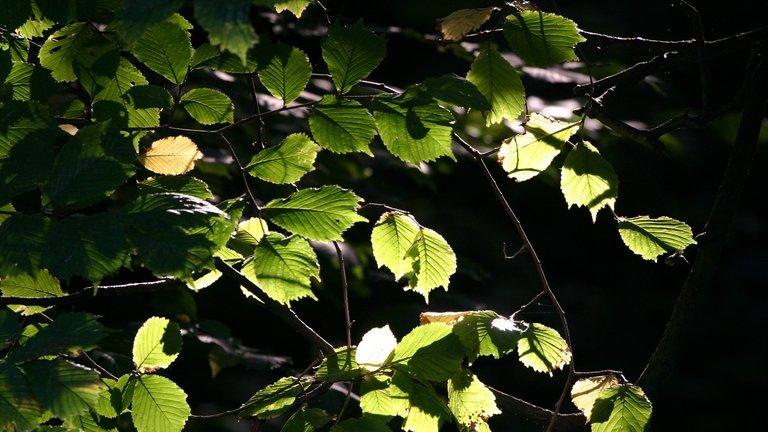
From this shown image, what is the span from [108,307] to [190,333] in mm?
251

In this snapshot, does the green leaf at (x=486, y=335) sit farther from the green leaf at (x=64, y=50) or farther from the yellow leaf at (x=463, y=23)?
the green leaf at (x=64, y=50)

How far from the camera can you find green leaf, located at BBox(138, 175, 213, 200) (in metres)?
0.90

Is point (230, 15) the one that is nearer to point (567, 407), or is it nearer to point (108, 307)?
point (108, 307)

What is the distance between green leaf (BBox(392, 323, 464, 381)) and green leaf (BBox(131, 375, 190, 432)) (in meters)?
0.25

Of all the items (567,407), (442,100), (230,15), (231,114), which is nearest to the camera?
(230,15)

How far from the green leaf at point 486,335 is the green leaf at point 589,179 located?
17 cm

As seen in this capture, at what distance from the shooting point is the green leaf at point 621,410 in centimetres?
92

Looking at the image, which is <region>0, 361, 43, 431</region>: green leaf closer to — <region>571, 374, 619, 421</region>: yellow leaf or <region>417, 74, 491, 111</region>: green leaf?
<region>417, 74, 491, 111</region>: green leaf

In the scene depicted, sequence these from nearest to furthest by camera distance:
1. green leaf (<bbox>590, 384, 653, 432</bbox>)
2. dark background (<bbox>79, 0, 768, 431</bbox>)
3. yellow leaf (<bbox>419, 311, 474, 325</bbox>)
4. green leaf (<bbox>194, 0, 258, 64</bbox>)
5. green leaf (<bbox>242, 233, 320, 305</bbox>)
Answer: green leaf (<bbox>194, 0, 258, 64</bbox>), green leaf (<bbox>242, 233, 320, 305</bbox>), green leaf (<bbox>590, 384, 653, 432</bbox>), yellow leaf (<bbox>419, 311, 474, 325</bbox>), dark background (<bbox>79, 0, 768, 431</bbox>)

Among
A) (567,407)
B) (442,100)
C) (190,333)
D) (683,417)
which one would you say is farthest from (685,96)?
(442,100)

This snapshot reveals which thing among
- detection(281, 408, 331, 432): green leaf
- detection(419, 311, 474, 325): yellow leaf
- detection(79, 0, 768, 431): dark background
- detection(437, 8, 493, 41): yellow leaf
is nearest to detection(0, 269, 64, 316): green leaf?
detection(281, 408, 331, 432): green leaf

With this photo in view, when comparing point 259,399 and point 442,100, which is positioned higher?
point 442,100

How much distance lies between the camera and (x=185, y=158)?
105 centimetres

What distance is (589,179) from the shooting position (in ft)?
3.26
